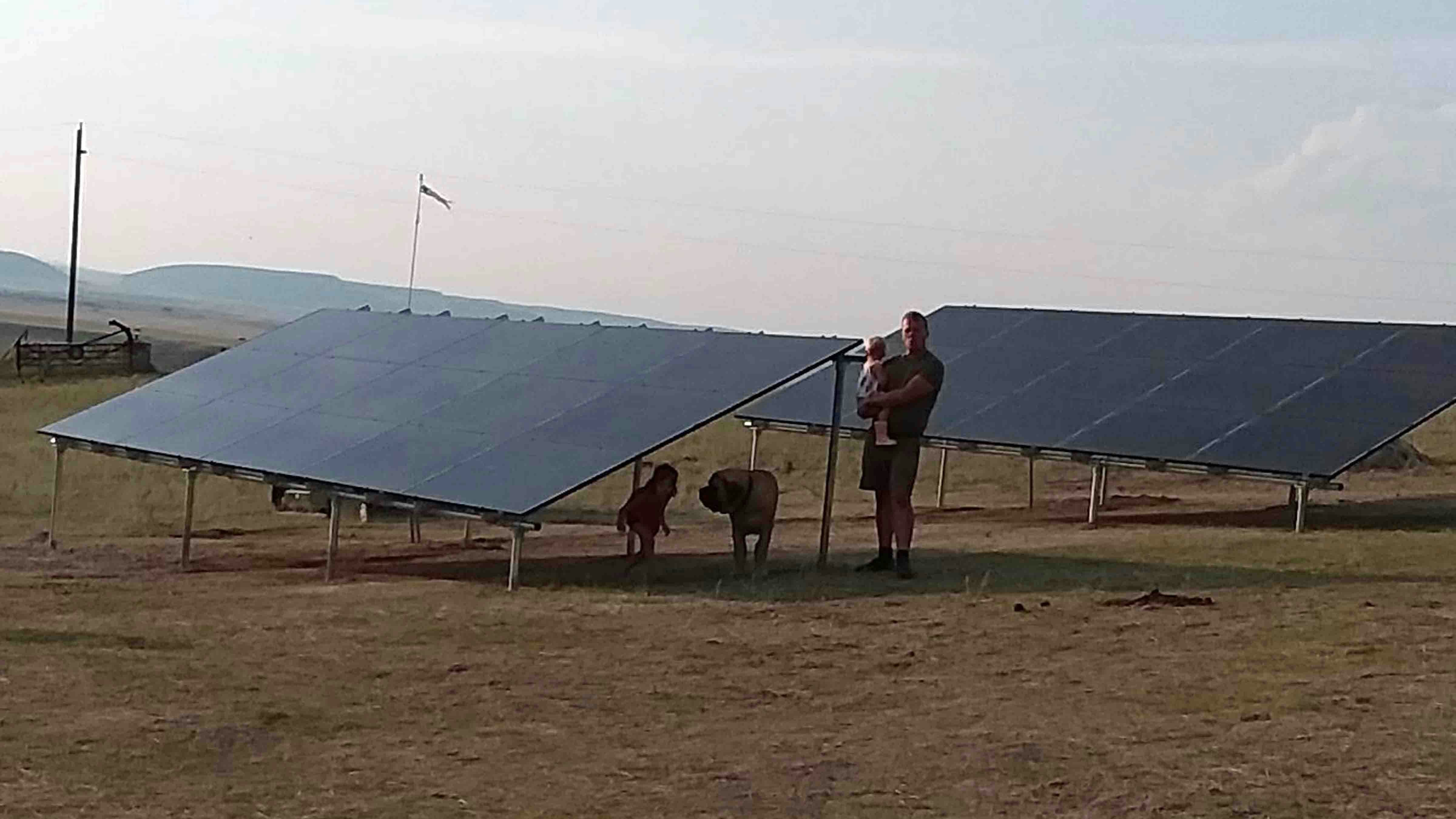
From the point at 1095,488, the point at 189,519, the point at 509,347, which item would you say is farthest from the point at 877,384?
the point at 189,519

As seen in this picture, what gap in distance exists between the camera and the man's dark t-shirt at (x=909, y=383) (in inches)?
521

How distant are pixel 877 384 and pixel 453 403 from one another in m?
4.29

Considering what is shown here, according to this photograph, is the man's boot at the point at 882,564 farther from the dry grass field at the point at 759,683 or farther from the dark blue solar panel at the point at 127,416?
the dark blue solar panel at the point at 127,416

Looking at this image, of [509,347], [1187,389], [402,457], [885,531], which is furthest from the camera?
[1187,389]

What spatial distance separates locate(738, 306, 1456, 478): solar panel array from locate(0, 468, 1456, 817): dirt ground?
216 centimetres

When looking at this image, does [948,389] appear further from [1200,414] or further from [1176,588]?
[1176,588]

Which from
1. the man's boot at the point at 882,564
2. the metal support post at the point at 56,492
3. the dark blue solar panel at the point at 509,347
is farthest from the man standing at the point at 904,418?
the metal support post at the point at 56,492

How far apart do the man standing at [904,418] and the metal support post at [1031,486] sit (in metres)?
6.17

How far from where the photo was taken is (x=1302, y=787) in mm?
6961

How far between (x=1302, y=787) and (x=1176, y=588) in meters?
5.80

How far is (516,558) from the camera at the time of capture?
44.2 feet

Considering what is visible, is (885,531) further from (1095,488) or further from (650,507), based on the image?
(1095,488)

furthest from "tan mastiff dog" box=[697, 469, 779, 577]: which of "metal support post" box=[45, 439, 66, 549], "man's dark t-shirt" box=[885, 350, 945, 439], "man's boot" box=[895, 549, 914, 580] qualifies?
"metal support post" box=[45, 439, 66, 549]

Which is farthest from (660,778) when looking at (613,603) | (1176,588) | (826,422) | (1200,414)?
(826,422)
